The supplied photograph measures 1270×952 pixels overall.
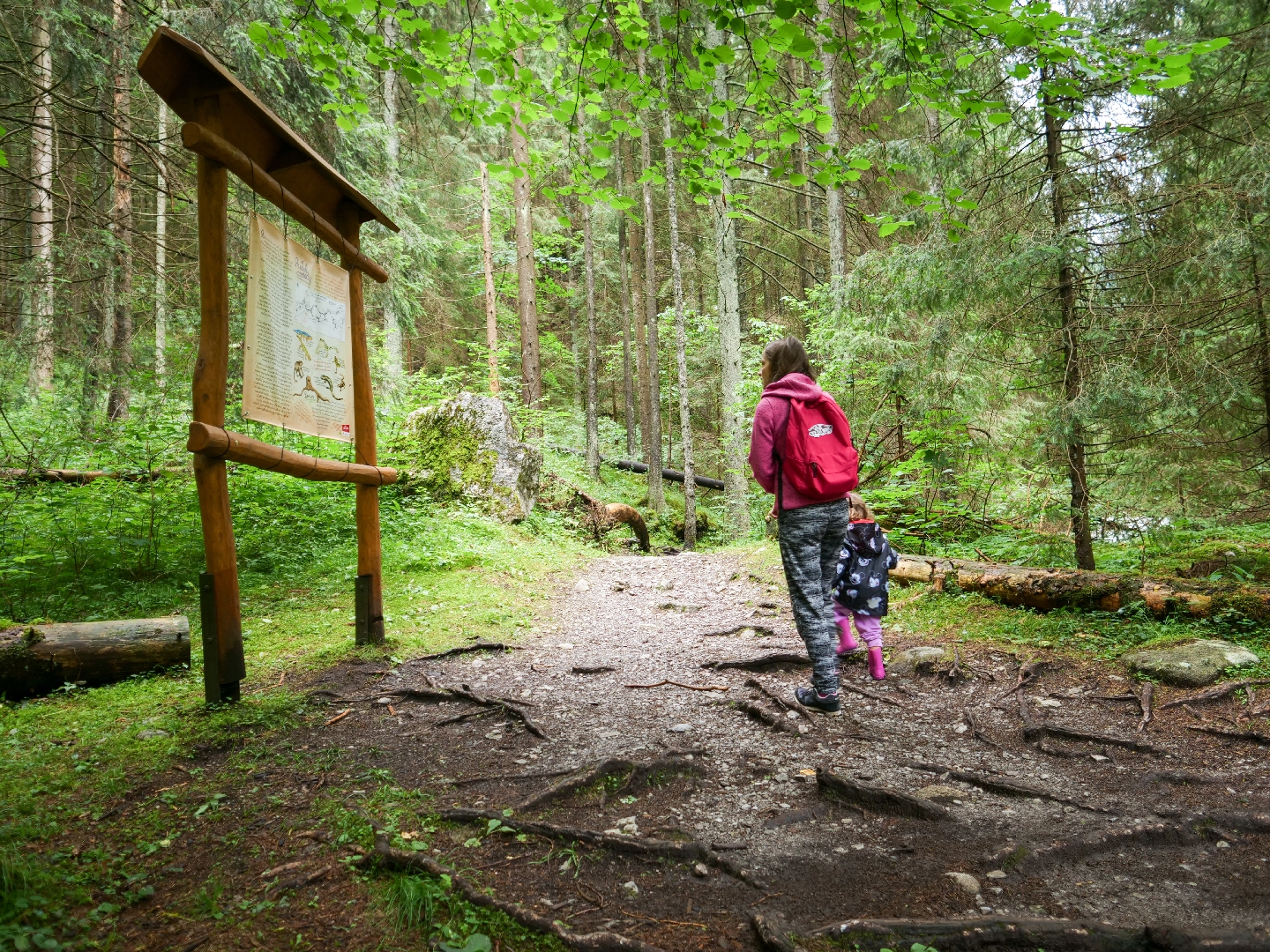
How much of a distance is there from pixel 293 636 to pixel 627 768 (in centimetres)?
378

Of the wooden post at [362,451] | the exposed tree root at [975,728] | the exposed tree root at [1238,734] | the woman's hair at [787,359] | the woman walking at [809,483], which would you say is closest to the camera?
the exposed tree root at [1238,734]

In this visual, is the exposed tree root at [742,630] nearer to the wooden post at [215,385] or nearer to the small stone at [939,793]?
the small stone at [939,793]

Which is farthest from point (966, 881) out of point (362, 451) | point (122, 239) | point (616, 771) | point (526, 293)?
point (526, 293)

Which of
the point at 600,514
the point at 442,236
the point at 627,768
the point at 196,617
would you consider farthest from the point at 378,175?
the point at 627,768

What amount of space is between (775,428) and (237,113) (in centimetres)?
386

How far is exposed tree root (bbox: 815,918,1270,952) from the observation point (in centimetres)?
190

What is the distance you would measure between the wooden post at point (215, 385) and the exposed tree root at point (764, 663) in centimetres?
344

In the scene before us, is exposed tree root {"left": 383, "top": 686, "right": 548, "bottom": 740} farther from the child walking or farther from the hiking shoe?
the child walking

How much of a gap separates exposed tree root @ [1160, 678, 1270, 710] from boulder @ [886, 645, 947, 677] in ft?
4.50

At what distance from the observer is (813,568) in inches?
166

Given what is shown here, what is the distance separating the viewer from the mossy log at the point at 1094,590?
→ 16.7ft

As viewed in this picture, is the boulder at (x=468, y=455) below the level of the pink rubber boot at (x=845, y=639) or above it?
above

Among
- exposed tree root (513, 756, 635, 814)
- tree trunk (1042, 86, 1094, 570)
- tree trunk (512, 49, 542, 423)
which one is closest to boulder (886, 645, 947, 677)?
tree trunk (1042, 86, 1094, 570)

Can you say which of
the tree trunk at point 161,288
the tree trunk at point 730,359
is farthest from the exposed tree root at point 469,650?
the tree trunk at point 730,359
